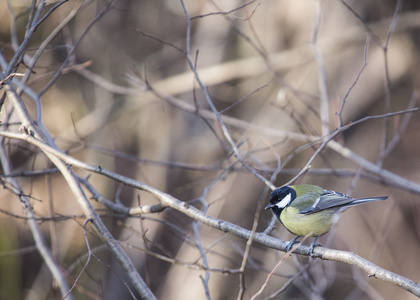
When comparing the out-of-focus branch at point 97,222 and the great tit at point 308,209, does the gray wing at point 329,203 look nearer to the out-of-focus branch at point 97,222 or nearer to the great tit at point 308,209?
the great tit at point 308,209

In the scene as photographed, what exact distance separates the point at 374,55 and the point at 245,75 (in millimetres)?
1854

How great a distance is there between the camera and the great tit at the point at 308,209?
10.0 feet

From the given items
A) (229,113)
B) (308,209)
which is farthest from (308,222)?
(229,113)

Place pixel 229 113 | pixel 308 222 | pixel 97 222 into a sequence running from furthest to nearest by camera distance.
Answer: pixel 229 113
pixel 308 222
pixel 97 222

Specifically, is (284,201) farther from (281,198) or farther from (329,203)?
(329,203)

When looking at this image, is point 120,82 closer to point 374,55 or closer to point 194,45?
point 194,45

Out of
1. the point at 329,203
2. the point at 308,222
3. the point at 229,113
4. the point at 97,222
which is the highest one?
the point at 229,113

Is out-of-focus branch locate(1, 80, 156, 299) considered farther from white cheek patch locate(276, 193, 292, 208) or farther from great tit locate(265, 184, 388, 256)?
white cheek patch locate(276, 193, 292, 208)

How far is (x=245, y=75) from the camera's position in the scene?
7.15 m

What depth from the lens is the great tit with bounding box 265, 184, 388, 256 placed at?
305 cm

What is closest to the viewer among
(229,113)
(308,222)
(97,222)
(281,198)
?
(97,222)

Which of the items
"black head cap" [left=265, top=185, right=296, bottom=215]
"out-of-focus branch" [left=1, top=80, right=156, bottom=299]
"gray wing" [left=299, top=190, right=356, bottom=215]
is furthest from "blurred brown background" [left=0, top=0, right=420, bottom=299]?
"out-of-focus branch" [left=1, top=80, right=156, bottom=299]

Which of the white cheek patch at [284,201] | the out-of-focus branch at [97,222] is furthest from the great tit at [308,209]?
the out-of-focus branch at [97,222]

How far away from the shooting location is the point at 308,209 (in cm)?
313
